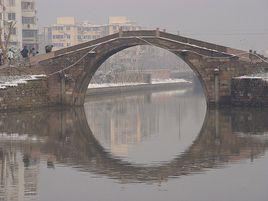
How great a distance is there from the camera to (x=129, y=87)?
7462 centimetres

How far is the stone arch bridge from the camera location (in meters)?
39.6

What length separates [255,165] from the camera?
60.2ft

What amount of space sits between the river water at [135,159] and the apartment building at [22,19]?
44166 millimetres

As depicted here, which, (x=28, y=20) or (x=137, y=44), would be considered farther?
(x=28, y=20)

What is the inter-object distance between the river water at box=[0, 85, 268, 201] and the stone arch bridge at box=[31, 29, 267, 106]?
6.42 m

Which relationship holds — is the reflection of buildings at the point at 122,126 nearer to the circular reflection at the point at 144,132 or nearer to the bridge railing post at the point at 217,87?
the circular reflection at the point at 144,132

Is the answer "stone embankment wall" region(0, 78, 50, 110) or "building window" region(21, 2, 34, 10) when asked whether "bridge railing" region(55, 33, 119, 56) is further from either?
"building window" region(21, 2, 34, 10)

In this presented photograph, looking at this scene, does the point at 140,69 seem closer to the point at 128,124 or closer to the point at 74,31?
the point at 74,31

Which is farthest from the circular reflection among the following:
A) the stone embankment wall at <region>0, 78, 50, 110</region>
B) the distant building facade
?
the distant building facade

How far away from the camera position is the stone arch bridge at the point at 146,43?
130 ft

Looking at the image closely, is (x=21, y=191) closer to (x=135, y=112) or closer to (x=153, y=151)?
(x=153, y=151)

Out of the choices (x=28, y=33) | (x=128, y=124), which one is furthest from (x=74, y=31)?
(x=128, y=124)

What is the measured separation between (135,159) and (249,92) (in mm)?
19626

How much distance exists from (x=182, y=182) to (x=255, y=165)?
310 centimetres
